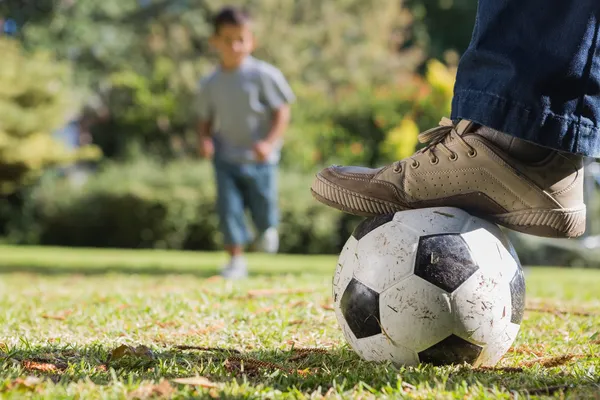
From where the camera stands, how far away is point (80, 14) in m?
20.8

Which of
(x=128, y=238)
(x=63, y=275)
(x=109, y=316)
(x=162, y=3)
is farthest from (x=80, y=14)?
(x=109, y=316)

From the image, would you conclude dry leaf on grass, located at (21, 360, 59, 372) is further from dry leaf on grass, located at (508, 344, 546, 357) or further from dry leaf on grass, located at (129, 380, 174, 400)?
dry leaf on grass, located at (508, 344, 546, 357)

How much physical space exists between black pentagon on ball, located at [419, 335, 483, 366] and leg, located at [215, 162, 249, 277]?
4.54 m

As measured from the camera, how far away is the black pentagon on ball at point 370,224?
2590mm

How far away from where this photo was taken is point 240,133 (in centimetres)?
700

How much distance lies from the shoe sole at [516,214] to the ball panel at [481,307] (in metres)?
0.22

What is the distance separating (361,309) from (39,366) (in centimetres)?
108

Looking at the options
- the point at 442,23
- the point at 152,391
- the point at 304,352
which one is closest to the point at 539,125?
the point at 304,352

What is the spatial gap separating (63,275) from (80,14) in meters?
14.9

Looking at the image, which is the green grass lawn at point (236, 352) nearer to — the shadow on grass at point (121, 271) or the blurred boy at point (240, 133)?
the blurred boy at point (240, 133)

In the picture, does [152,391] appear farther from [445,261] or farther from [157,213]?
[157,213]

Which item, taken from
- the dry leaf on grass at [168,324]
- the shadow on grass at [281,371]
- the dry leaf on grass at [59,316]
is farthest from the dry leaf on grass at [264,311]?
the shadow on grass at [281,371]

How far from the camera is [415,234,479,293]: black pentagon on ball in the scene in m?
2.39

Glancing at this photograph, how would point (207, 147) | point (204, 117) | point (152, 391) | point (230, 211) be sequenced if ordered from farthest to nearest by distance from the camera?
point (204, 117) → point (207, 147) → point (230, 211) → point (152, 391)
